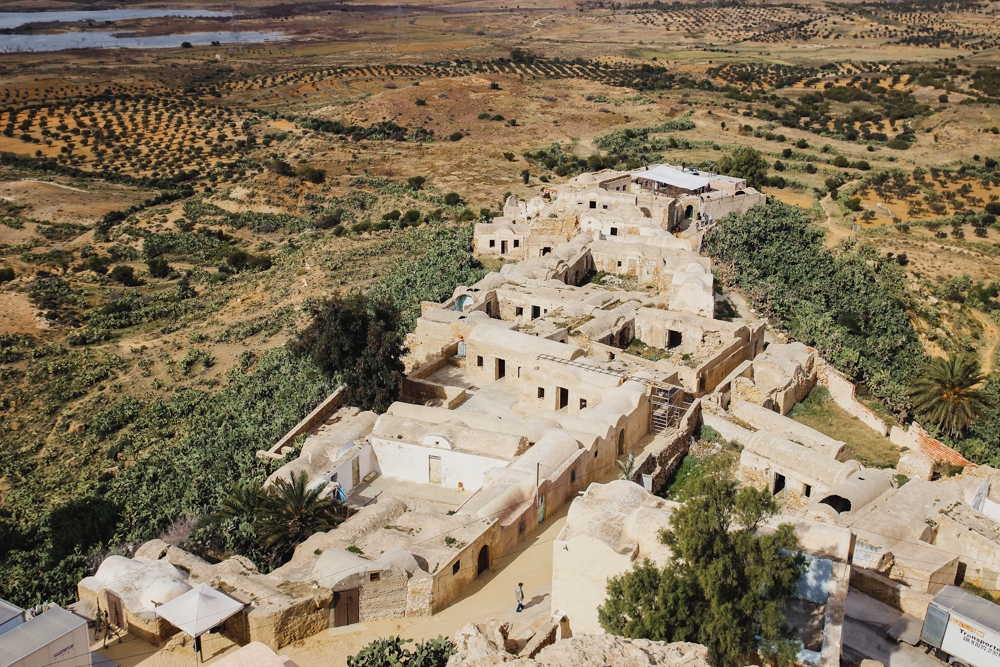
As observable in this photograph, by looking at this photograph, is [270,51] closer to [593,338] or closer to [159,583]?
[593,338]

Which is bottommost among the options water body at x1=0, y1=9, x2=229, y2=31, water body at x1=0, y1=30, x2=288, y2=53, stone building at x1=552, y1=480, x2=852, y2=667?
stone building at x1=552, y1=480, x2=852, y2=667

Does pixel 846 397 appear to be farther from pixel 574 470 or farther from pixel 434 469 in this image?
pixel 434 469

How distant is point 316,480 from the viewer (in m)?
20.8

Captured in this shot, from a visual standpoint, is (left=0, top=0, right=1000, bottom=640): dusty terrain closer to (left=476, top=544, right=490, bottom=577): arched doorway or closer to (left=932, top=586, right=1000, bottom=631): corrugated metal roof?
(left=476, top=544, right=490, bottom=577): arched doorway

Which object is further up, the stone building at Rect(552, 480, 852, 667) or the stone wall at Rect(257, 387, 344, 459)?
the stone building at Rect(552, 480, 852, 667)

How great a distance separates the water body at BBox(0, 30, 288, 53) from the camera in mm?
116750

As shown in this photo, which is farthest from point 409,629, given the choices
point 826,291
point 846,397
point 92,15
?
point 92,15

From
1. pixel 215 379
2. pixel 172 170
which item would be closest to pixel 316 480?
pixel 215 379

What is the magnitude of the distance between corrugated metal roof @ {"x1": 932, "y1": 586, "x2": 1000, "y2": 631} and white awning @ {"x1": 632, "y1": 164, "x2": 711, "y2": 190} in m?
31.6

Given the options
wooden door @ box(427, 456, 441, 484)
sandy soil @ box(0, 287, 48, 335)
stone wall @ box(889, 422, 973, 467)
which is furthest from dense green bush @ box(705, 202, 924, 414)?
sandy soil @ box(0, 287, 48, 335)

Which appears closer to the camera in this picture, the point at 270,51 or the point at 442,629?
the point at 442,629

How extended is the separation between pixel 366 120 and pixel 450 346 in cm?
5854

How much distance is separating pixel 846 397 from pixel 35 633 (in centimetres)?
2334

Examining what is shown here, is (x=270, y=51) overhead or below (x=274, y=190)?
overhead
